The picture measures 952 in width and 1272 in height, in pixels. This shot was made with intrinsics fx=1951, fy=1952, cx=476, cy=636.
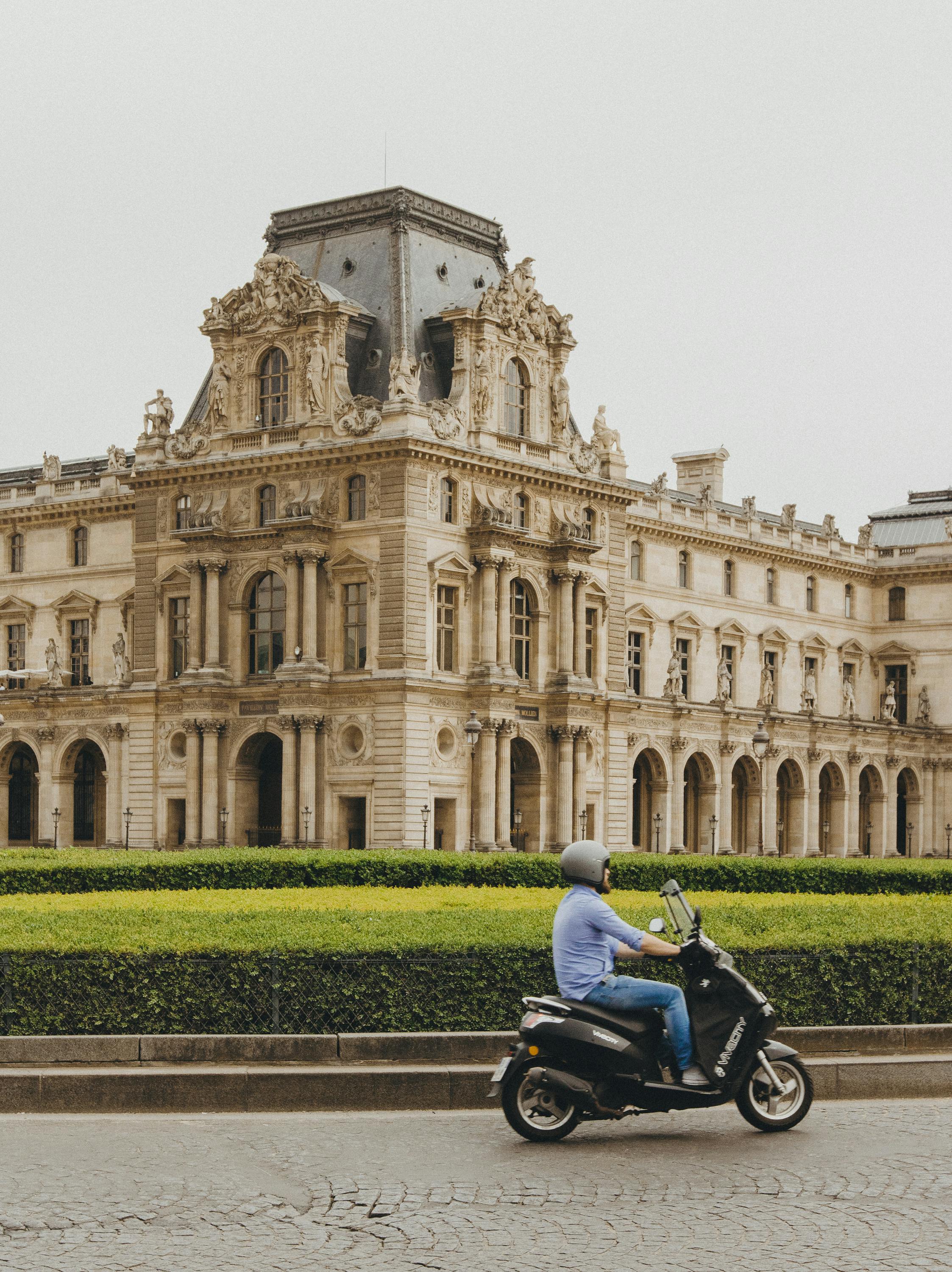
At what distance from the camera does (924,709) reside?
322ft

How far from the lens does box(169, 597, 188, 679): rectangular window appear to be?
6950 centimetres

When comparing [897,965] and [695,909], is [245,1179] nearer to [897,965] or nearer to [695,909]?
[695,909]

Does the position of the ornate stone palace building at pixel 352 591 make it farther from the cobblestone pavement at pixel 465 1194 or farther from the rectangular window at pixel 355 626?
the cobblestone pavement at pixel 465 1194

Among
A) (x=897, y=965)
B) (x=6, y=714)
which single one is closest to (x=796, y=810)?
(x=6, y=714)

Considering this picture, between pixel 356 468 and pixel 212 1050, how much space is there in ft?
155

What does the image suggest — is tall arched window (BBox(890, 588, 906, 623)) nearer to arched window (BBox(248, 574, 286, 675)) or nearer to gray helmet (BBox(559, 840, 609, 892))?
arched window (BBox(248, 574, 286, 675))

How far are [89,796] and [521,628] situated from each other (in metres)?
20.6

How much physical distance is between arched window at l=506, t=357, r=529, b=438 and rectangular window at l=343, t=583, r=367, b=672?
8.36m

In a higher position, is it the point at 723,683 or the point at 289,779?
the point at 723,683

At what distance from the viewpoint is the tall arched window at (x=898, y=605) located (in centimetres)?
10031

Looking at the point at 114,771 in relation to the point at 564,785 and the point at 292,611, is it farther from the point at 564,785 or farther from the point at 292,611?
the point at 564,785

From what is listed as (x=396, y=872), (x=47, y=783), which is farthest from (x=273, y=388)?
(x=396, y=872)

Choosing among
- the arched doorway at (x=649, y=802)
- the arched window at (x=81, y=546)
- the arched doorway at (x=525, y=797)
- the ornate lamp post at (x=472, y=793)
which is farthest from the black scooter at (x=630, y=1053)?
the arched window at (x=81, y=546)

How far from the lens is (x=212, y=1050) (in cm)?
1917
